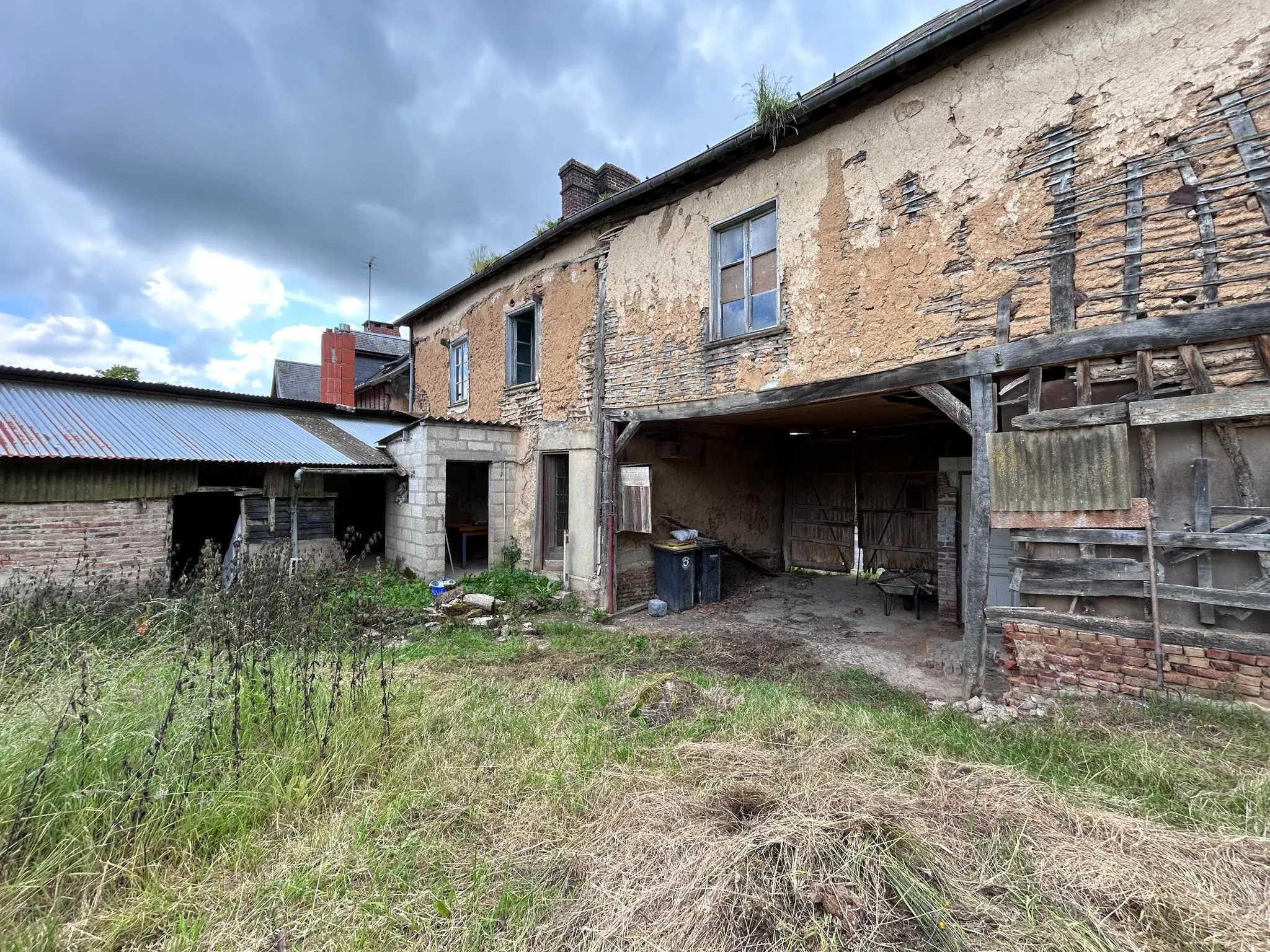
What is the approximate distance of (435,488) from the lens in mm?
8961

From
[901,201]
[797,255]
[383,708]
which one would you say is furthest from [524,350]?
[383,708]

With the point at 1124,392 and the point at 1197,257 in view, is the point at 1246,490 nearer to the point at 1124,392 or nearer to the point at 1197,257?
the point at 1124,392

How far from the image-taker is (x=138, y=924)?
200 cm

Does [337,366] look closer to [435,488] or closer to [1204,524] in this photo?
[435,488]

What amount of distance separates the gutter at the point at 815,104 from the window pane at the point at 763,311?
1752 mm

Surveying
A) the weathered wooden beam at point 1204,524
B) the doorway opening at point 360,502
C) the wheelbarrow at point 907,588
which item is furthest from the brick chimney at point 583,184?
the weathered wooden beam at point 1204,524

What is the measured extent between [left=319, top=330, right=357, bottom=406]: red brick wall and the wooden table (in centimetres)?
826

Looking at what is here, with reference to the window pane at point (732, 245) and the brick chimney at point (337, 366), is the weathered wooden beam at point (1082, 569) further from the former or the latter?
the brick chimney at point (337, 366)

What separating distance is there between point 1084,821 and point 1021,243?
4321 millimetres

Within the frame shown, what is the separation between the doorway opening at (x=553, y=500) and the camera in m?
9.55

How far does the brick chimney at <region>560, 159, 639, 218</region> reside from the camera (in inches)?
404

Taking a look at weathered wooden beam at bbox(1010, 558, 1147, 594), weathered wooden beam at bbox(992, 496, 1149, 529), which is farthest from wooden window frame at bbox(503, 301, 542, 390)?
weathered wooden beam at bbox(1010, 558, 1147, 594)

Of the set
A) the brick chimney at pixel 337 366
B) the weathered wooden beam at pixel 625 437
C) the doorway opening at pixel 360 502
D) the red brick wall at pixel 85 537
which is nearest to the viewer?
the red brick wall at pixel 85 537

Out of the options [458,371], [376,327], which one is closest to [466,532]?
[458,371]
